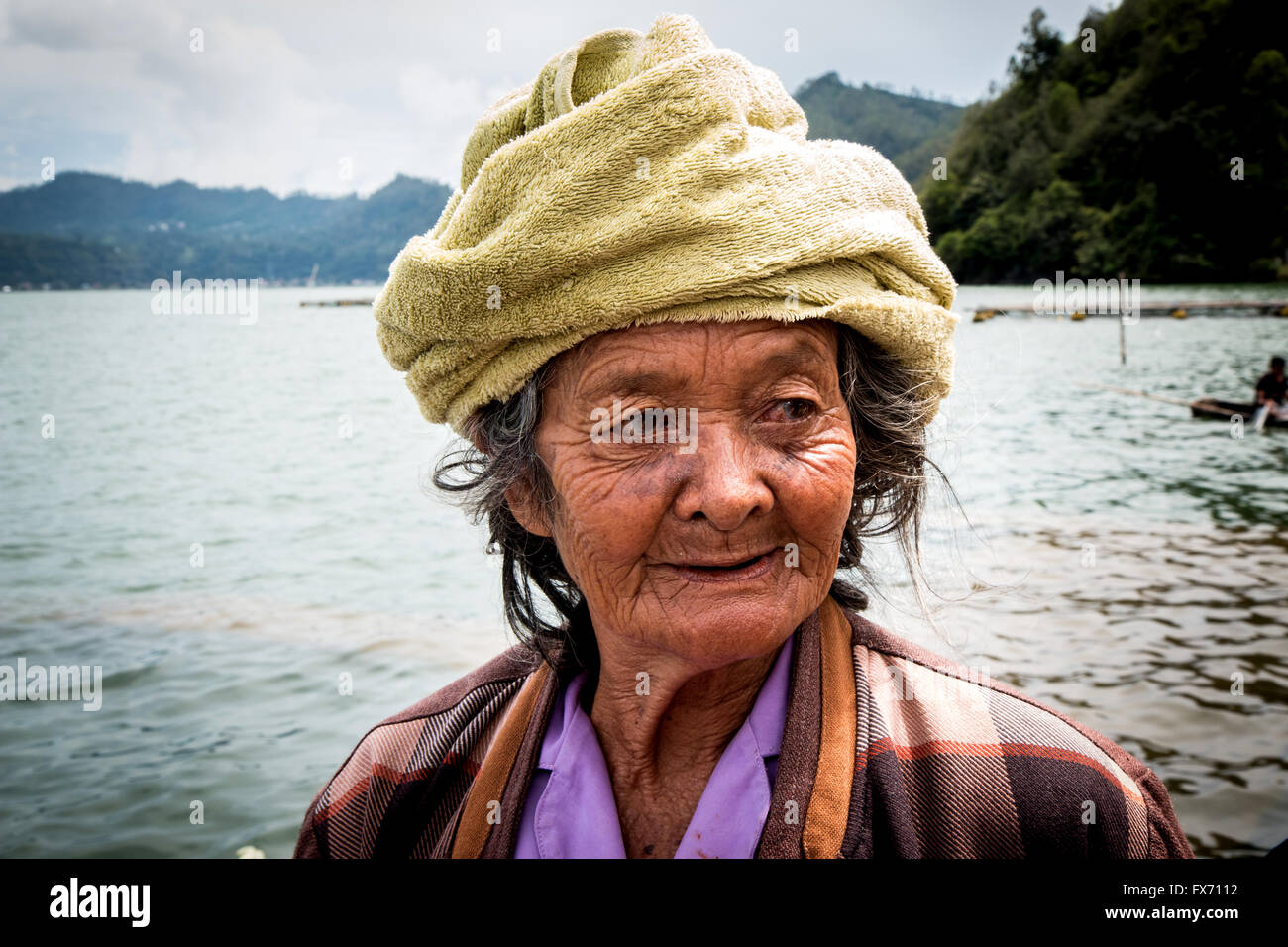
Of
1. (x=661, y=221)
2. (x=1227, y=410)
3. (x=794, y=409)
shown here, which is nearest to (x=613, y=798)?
(x=794, y=409)

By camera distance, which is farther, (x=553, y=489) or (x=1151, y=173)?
(x=1151, y=173)

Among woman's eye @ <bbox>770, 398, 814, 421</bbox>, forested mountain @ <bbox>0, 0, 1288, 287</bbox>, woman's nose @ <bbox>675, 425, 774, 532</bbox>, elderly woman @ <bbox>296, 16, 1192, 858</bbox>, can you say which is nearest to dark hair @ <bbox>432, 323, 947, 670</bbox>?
elderly woman @ <bbox>296, 16, 1192, 858</bbox>

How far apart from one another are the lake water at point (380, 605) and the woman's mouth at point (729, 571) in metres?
0.50

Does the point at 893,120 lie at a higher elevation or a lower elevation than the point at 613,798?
higher

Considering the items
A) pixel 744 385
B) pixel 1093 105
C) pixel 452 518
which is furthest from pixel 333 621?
pixel 1093 105

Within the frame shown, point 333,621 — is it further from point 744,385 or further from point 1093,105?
point 1093,105

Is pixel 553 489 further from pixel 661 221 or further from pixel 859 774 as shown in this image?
pixel 859 774

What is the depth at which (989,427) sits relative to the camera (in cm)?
1977

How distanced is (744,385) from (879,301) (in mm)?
270

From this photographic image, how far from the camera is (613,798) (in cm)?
164

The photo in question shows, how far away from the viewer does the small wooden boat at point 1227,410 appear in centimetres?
1527

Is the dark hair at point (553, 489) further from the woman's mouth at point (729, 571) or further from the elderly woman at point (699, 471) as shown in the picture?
→ the woman's mouth at point (729, 571)

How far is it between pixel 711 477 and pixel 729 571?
16 centimetres

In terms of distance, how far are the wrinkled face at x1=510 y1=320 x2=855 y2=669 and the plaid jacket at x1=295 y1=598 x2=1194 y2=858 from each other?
204mm
